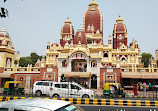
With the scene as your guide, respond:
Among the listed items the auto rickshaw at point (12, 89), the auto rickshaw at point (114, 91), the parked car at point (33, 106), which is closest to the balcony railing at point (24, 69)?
the auto rickshaw at point (12, 89)

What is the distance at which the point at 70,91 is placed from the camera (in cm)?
1241

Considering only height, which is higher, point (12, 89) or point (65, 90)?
point (65, 90)

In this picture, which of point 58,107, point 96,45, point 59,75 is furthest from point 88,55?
point 58,107

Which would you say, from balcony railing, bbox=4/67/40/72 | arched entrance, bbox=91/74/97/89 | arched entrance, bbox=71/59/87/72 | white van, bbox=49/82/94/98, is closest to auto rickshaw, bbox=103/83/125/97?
white van, bbox=49/82/94/98

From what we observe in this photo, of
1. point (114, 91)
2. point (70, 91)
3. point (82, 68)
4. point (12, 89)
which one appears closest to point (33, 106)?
point (70, 91)

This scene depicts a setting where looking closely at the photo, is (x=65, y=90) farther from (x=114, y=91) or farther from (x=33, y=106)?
(x=33, y=106)

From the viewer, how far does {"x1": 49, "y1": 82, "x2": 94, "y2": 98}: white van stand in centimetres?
1224

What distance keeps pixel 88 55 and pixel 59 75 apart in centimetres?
526

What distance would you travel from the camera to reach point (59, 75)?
2412 cm

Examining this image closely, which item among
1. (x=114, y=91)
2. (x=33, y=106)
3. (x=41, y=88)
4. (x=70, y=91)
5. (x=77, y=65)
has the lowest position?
(x=114, y=91)

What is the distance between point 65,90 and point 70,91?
409 millimetres

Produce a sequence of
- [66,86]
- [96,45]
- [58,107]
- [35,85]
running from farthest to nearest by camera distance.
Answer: [96,45] < [35,85] < [66,86] < [58,107]

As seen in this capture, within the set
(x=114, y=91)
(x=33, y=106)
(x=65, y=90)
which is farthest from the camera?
(x=114, y=91)

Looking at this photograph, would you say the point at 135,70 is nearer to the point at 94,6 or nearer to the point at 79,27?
the point at 79,27
